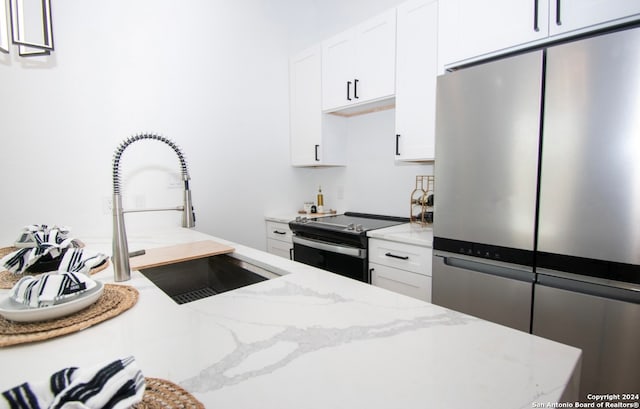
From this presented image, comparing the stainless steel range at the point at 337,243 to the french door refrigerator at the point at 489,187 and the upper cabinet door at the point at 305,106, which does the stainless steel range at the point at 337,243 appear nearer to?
the french door refrigerator at the point at 489,187

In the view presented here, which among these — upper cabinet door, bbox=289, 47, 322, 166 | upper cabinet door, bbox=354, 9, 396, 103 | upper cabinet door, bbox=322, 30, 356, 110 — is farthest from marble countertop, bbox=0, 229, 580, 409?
upper cabinet door, bbox=289, 47, 322, 166

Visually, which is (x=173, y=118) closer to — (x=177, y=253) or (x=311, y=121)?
(x=311, y=121)

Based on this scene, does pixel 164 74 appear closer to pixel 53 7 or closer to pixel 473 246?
pixel 53 7

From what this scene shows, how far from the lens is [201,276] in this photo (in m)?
1.64

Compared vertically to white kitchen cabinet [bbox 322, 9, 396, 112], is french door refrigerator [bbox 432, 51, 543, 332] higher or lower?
lower

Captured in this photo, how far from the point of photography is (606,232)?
4.03 feet

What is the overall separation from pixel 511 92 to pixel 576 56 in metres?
0.25

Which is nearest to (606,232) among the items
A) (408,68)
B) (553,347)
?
(553,347)

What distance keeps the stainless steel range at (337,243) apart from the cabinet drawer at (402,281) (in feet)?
0.24

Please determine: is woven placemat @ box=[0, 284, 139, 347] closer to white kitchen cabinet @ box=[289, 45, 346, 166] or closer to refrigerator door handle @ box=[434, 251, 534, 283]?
refrigerator door handle @ box=[434, 251, 534, 283]

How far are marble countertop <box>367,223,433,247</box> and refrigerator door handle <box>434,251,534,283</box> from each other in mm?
131

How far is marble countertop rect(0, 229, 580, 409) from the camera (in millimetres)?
540

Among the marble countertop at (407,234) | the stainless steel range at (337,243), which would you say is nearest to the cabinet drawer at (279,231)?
the stainless steel range at (337,243)

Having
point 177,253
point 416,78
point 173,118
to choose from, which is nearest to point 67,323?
point 177,253
